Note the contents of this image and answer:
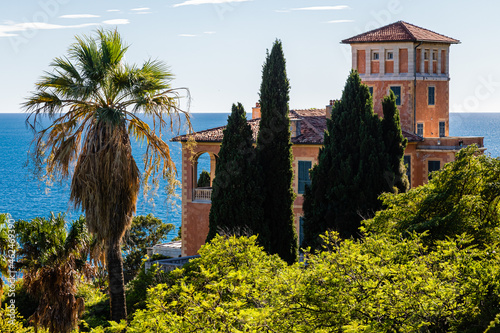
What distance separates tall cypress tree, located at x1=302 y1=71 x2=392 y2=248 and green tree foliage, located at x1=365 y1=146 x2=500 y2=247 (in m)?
9.88

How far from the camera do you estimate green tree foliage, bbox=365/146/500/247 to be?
15.9 meters

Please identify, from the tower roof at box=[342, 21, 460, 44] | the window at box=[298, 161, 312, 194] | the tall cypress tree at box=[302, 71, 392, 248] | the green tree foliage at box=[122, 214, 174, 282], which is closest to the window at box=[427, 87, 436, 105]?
the tower roof at box=[342, 21, 460, 44]

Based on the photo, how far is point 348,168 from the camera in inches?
1175

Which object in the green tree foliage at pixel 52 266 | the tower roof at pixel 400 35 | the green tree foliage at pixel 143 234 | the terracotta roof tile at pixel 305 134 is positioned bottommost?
the green tree foliage at pixel 143 234

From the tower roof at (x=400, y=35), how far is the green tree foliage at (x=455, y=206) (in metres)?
23.6

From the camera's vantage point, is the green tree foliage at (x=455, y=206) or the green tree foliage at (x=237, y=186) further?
the green tree foliage at (x=237, y=186)

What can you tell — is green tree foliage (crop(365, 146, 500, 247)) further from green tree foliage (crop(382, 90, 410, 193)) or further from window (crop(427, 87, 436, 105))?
window (crop(427, 87, 436, 105))

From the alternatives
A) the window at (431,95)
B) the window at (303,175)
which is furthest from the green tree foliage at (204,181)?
the window at (431,95)

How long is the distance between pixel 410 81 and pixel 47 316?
91.8ft

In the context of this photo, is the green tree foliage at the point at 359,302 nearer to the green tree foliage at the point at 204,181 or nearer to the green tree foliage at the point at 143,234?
the green tree foliage at the point at 204,181

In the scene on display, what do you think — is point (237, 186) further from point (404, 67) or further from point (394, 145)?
point (404, 67)

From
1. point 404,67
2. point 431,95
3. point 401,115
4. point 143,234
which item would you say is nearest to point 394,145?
point 401,115

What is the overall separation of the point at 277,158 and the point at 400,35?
15.3 metres

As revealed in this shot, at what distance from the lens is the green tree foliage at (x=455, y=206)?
624 inches
